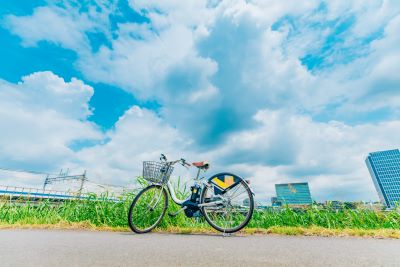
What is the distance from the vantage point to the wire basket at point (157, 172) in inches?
178

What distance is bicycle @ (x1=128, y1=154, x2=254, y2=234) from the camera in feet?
13.5

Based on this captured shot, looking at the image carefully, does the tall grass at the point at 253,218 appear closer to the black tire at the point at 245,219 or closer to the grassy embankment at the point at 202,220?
the grassy embankment at the point at 202,220

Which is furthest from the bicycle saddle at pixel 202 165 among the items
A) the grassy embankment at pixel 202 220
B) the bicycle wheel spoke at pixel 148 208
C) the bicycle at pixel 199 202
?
the grassy embankment at pixel 202 220

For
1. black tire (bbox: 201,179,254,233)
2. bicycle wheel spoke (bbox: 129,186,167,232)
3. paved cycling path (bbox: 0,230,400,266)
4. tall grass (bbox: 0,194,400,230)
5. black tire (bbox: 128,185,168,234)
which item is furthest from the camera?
tall grass (bbox: 0,194,400,230)

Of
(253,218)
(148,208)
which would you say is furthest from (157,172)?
(253,218)

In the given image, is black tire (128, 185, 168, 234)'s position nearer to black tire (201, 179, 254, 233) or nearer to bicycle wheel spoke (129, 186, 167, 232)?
bicycle wheel spoke (129, 186, 167, 232)

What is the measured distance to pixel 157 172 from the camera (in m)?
4.57

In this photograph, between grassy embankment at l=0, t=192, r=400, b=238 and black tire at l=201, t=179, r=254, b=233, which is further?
grassy embankment at l=0, t=192, r=400, b=238

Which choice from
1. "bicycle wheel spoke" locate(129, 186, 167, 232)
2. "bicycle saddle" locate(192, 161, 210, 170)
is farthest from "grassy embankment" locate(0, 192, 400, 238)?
"bicycle saddle" locate(192, 161, 210, 170)

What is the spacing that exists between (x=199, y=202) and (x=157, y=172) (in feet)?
3.18

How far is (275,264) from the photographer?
6.64ft

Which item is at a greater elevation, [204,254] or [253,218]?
[253,218]

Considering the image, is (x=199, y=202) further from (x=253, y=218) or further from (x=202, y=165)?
(x=253, y=218)

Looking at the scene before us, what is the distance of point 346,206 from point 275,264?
13.2 feet
